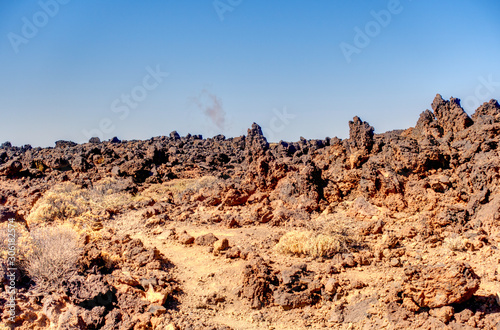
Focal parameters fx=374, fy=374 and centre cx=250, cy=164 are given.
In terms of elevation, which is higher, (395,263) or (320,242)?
(320,242)

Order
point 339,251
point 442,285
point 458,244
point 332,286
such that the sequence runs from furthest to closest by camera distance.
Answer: point 339,251, point 458,244, point 332,286, point 442,285

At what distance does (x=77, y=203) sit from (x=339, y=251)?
9.38 meters

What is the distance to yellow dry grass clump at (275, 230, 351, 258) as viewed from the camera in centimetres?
715

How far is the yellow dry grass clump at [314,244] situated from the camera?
7.15 metres

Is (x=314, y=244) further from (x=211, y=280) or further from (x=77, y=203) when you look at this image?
(x=77, y=203)

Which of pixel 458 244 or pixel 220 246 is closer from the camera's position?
pixel 458 244

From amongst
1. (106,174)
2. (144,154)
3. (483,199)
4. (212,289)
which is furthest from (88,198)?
(483,199)

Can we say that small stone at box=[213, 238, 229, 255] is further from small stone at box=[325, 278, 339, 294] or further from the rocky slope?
small stone at box=[325, 278, 339, 294]

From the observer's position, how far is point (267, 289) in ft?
18.9

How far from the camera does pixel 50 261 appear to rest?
568 centimetres

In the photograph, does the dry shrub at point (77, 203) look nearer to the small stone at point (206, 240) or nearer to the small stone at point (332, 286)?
the small stone at point (206, 240)

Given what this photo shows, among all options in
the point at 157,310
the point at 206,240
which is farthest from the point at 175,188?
the point at 157,310

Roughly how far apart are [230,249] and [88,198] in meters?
8.83

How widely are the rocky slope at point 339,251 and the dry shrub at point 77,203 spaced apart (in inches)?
18.2
